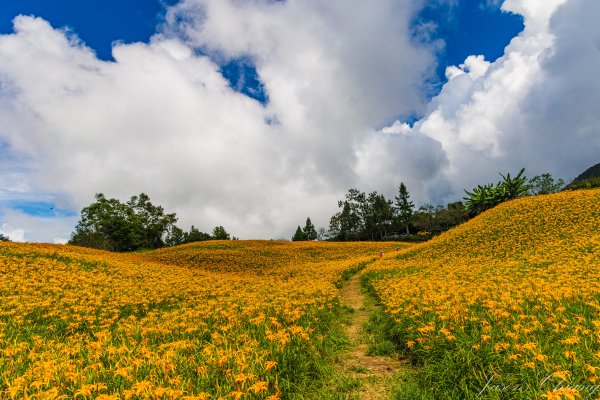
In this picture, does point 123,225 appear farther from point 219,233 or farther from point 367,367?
point 367,367

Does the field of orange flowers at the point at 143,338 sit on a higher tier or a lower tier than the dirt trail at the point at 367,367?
higher

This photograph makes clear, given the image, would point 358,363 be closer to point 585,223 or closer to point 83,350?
point 83,350

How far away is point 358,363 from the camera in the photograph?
21.9 feet

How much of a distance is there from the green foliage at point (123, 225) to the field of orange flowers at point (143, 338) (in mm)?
49758

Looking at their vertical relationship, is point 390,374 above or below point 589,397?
below

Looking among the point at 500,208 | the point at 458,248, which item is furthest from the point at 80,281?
the point at 500,208

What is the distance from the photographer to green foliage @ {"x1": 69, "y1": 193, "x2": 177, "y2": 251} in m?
62.0

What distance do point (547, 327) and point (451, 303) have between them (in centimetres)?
257

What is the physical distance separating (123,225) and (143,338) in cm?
6315

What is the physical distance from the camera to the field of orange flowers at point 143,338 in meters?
4.29

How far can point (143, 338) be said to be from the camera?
687cm

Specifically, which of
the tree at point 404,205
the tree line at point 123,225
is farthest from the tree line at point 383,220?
the tree line at point 123,225

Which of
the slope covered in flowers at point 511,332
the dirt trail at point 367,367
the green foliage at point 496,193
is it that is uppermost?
the green foliage at point 496,193

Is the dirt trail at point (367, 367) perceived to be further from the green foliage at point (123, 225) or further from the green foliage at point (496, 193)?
the green foliage at point (123, 225)
